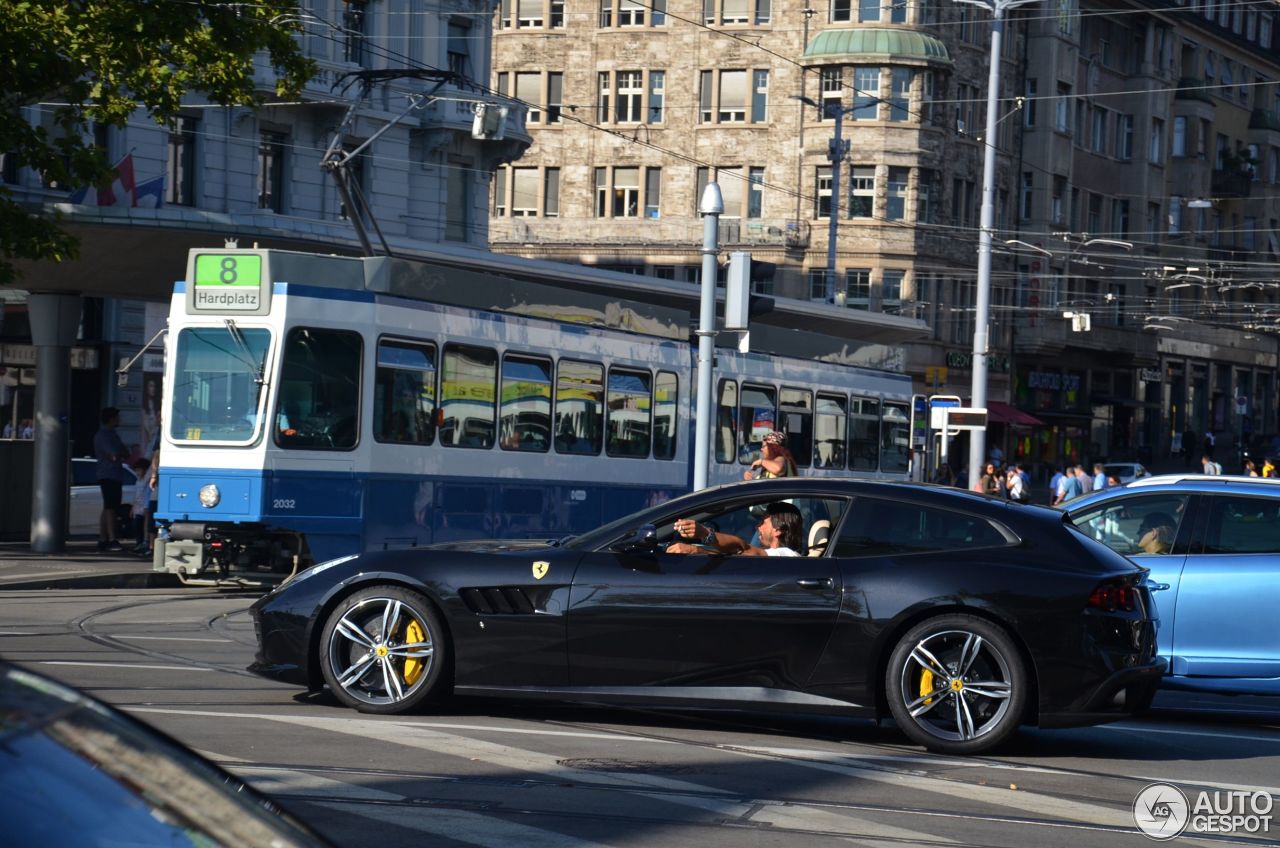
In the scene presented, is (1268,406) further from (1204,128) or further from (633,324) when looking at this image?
(633,324)

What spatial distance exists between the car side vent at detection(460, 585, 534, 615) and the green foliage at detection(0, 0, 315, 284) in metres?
10.8

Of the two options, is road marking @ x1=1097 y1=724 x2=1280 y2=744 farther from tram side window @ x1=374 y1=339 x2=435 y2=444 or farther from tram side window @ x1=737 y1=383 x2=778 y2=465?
tram side window @ x1=737 y1=383 x2=778 y2=465

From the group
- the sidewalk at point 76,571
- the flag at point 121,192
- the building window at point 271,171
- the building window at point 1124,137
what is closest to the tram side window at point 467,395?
the sidewalk at point 76,571

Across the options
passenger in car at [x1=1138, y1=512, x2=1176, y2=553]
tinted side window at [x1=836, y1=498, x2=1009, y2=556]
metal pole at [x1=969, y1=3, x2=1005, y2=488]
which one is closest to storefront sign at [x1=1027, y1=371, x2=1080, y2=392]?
metal pole at [x1=969, y1=3, x2=1005, y2=488]

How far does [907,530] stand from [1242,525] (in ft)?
10.4

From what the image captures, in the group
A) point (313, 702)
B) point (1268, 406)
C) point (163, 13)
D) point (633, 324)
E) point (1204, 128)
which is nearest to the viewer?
point (313, 702)

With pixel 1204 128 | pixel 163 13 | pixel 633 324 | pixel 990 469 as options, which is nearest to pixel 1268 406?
pixel 1204 128

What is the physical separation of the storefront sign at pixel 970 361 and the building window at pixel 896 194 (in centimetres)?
539

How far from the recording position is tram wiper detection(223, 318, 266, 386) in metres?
17.3

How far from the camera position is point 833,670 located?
9.04 metres

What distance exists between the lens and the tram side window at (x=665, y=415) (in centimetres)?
2302

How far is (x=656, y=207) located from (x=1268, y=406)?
1427 inches

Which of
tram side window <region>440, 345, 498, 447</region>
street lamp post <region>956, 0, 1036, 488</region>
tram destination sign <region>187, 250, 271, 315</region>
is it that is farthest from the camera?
street lamp post <region>956, 0, 1036, 488</region>

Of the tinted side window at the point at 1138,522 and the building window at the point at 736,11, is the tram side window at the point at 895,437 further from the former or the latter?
the building window at the point at 736,11
